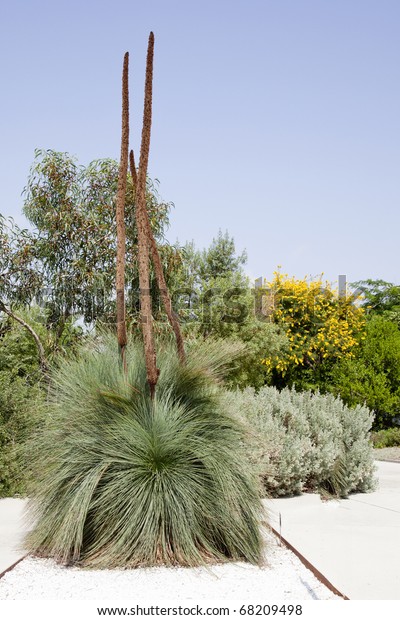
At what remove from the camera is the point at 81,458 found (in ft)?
16.6

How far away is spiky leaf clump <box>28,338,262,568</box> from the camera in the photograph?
4.88 metres

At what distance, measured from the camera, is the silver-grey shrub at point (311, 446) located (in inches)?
303

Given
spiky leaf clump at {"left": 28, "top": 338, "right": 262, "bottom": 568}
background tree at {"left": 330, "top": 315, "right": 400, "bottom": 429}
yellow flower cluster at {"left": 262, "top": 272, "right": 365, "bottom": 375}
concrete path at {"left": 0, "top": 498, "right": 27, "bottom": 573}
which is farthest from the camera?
yellow flower cluster at {"left": 262, "top": 272, "right": 365, "bottom": 375}

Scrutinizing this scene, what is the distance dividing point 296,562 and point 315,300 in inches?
680

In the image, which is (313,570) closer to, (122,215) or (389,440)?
(122,215)

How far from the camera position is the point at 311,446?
8086 mm

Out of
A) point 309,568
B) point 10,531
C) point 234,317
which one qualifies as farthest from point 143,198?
point 234,317

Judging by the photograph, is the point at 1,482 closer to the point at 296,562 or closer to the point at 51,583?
the point at 51,583

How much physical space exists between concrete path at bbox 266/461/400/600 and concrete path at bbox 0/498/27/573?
2.31 metres

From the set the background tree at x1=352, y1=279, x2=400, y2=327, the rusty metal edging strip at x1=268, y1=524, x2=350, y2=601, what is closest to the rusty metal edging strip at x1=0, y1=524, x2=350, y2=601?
the rusty metal edging strip at x1=268, y1=524, x2=350, y2=601

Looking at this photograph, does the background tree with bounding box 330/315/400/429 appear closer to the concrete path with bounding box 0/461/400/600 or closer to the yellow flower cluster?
the yellow flower cluster

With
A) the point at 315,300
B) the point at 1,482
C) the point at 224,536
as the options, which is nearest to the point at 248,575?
the point at 224,536

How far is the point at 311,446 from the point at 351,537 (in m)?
2.20

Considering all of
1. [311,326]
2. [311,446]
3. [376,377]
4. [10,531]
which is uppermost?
[311,326]
